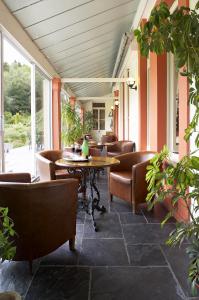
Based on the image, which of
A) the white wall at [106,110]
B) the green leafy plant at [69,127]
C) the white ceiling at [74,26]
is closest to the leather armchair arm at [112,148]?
the green leafy plant at [69,127]

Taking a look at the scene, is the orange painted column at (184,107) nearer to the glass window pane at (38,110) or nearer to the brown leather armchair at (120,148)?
the glass window pane at (38,110)

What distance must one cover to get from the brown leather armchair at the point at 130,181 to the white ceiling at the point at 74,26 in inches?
96.4

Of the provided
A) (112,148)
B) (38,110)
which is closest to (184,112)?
(38,110)

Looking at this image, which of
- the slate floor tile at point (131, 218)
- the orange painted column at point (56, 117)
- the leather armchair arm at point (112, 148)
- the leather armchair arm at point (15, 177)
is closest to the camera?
the leather armchair arm at point (15, 177)

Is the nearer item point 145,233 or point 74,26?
point 145,233

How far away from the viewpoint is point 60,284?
1875 mm

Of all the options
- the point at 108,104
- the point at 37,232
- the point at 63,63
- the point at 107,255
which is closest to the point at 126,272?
the point at 107,255

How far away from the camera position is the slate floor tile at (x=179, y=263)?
73.1 inches

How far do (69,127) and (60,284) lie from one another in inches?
246

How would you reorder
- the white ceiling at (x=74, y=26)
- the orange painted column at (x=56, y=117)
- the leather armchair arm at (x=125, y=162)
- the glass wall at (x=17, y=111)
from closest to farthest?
the glass wall at (x=17, y=111), the white ceiling at (x=74, y=26), the leather armchair arm at (x=125, y=162), the orange painted column at (x=56, y=117)

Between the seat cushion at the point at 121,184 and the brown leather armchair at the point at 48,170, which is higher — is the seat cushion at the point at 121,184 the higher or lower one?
the lower one

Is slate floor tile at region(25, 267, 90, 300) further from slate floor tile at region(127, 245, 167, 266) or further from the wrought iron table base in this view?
the wrought iron table base

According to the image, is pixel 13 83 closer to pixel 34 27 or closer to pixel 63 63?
pixel 34 27

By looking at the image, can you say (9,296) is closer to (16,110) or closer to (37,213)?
(37,213)
